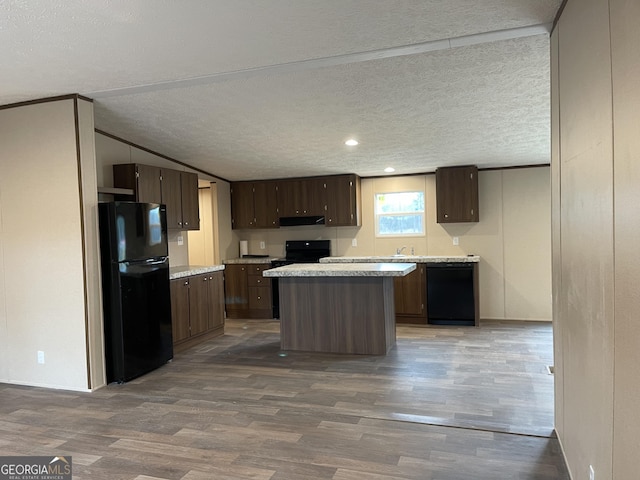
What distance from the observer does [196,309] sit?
5.14m

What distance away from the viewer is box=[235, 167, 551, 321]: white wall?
598 cm

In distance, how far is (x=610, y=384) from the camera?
1504 mm

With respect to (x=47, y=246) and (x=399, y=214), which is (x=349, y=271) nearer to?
(x=399, y=214)

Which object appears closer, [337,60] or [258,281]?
[337,60]

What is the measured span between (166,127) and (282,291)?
218 cm

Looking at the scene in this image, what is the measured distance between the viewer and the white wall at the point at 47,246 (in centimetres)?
364

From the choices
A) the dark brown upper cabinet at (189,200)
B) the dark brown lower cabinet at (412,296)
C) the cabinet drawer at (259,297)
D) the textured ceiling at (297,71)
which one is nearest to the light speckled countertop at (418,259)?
the dark brown lower cabinet at (412,296)

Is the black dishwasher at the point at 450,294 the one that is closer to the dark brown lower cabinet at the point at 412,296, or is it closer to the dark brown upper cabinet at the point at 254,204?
the dark brown lower cabinet at the point at 412,296

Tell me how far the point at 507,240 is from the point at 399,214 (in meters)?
1.60

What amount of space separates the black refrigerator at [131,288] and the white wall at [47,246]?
12cm

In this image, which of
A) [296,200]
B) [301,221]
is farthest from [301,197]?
[301,221]

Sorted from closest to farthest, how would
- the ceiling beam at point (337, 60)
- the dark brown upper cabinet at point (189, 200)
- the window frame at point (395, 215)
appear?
the ceiling beam at point (337, 60) < the dark brown upper cabinet at point (189, 200) < the window frame at point (395, 215)

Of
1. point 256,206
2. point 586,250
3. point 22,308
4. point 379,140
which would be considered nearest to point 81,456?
point 22,308

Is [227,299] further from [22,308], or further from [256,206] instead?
[22,308]
